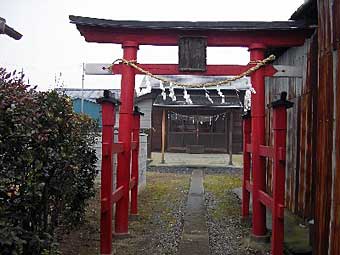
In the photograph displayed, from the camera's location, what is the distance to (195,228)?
23.3 feet

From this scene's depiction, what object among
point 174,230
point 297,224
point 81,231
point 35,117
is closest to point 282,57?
point 297,224

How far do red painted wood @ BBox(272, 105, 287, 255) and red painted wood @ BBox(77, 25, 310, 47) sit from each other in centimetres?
179

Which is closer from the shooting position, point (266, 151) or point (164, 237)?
point (266, 151)

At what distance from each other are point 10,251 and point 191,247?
336cm

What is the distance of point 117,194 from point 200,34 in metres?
2.78

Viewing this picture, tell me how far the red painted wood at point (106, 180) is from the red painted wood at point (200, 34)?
5.40 feet

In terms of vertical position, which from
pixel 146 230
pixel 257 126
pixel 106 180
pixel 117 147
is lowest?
pixel 146 230

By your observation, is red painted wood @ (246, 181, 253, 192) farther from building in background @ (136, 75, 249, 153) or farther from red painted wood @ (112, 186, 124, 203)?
building in background @ (136, 75, 249, 153)

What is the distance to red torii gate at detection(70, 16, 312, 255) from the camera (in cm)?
644

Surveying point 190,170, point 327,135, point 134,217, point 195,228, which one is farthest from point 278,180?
point 190,170

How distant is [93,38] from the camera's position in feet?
21.8

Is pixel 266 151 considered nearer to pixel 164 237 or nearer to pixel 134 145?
pixel 164 237

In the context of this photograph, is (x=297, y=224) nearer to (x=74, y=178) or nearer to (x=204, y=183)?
(x=74, y=178)

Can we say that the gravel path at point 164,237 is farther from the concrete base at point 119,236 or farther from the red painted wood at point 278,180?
the red painted wood at point 278,180
